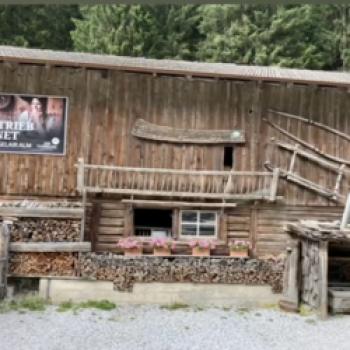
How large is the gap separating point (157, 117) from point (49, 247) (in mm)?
5079

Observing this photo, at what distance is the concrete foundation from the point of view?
1276 centimetres

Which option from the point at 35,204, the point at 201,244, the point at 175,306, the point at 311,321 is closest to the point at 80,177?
the point at 35,204

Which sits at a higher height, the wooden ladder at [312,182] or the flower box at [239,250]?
the wooden ladder at [312,182]

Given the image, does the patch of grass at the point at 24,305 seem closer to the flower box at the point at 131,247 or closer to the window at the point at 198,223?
the flower box at the point at 131,247

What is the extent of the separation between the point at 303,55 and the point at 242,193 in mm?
16343

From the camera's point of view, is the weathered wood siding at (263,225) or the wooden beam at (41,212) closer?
the wooden beam at (41,212)

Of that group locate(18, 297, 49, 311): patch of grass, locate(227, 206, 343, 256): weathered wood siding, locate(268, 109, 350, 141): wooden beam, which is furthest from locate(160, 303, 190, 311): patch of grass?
locate(268, 109, 350, 141): wooden beam

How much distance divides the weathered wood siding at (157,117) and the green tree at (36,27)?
47.0 ft

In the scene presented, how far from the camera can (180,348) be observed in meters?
9.54

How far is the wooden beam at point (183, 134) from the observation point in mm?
14273

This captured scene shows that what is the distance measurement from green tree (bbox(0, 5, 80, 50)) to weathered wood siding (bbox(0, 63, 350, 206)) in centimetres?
1432

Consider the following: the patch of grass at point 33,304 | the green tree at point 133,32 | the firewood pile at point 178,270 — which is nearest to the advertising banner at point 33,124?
the firewood pile at point 178,270

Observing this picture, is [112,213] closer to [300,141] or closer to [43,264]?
[43,264]

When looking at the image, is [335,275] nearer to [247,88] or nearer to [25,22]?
[247,88]
